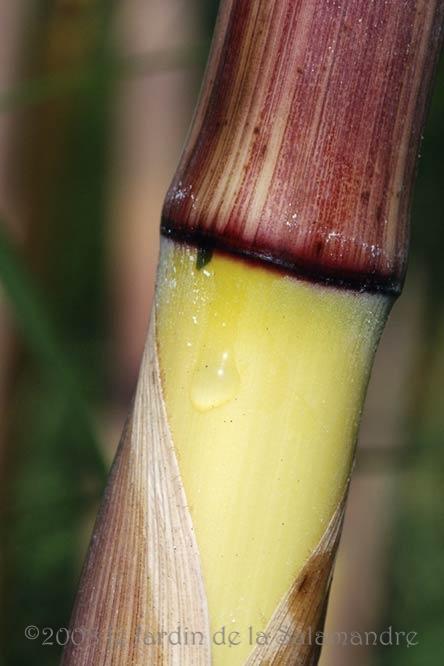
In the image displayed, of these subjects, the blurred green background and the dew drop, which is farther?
the blurred green background

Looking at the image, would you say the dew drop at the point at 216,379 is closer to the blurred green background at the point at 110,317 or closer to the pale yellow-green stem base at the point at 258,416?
the pale yellow-green stem base at the point at 258,416

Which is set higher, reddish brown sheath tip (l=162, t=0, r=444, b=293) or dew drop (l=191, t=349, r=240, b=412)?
reddish brown sheath tip (l=162, t=0, r=444, b=293)

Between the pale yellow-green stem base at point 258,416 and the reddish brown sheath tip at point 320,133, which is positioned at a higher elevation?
the reddish brown sheath tip at point 320,133

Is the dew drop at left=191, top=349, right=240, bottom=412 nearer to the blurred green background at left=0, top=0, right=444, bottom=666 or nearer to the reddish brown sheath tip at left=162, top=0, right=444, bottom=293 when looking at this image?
the reddish brown sheath tip at left=162, top=0, right=444, bottom=293

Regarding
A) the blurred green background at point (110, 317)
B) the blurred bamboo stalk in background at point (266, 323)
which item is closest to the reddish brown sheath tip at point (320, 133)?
the blurred bamboo stalk in background at point (266, 323)

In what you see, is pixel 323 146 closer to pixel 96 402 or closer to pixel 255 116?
pixel 255 116

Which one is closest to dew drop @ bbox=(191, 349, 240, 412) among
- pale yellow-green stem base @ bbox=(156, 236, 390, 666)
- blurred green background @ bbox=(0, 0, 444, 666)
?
pale yellow-green stem base @ bbox=(156, 236, 390, 666)

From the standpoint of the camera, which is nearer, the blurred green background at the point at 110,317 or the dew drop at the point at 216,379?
the dew drop at the point at 216,379

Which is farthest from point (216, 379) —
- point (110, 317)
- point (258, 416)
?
point (110, 317)
